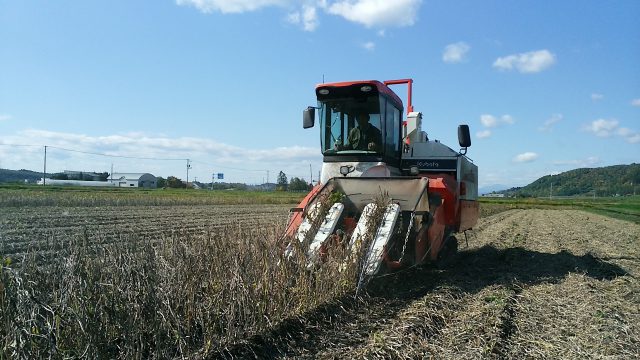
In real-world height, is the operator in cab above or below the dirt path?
above

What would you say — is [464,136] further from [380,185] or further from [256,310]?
[256,310]

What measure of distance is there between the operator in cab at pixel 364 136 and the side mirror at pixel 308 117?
0.74m

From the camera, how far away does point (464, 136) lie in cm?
937

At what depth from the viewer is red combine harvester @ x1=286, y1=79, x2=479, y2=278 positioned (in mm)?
6555

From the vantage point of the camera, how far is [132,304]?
3656 millimetres

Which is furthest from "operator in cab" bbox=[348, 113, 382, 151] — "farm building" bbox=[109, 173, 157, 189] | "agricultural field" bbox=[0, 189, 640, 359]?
"farm building" bbox=[109, 173, 157, 189]

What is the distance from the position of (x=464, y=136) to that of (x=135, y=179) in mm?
101581

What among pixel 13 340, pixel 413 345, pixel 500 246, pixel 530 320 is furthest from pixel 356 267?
pixel 500 246

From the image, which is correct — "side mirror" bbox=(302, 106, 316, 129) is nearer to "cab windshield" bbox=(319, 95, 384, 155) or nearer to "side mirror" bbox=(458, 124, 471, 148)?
"cab windshield" bbox=(319, 95, 384, 155)

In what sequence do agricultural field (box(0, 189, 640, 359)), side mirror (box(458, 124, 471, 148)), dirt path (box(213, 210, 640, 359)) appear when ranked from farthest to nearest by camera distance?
side mirror (box(458, 124, 471, 148)) < dirt path (box(213, 210, 640, 359)) < agricultural field (box(0, 189, 640, 359))

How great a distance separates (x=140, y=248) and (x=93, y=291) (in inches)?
43.8

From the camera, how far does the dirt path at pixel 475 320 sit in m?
4.10

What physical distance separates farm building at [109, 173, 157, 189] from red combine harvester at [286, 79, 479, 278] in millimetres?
96873

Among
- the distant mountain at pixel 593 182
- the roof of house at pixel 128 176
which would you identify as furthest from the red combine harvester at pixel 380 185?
the roof of house at pixel 128 176
